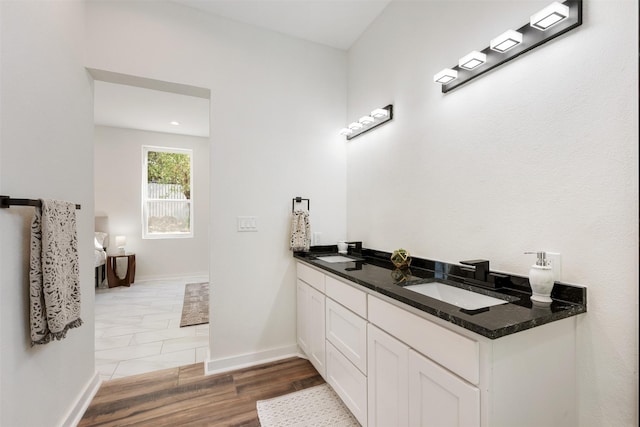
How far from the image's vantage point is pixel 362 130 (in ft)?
8.42

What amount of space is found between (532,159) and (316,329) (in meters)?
1.76

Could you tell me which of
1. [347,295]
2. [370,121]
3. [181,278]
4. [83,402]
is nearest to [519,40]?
[370,121]

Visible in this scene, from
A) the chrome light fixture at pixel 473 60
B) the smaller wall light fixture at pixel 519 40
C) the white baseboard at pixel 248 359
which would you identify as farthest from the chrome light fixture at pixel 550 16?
the white baseboard at pixel 248 359

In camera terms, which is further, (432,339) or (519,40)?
(519,40)

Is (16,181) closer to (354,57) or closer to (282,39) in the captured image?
(282,39)

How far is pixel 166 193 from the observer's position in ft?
18.3

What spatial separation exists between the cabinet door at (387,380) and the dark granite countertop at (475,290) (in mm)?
243

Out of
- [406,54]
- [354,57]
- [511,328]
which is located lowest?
[511,328]

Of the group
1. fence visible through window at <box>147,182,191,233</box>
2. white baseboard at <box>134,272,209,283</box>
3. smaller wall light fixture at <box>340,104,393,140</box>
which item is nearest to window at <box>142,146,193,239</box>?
fence visible through window at <box>147,182,191,233</box>

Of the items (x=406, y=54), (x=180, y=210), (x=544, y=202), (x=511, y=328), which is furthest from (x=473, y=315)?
(x=180, y=210)

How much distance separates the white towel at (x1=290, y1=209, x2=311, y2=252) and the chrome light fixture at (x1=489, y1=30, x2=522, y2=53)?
176 centimetres

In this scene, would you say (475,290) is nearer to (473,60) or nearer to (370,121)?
(473,60)

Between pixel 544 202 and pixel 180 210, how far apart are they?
5886 mm

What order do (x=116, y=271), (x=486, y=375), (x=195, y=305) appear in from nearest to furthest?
(x=486, y=375) → (x=195, y=305) → (x=116, y=271)
